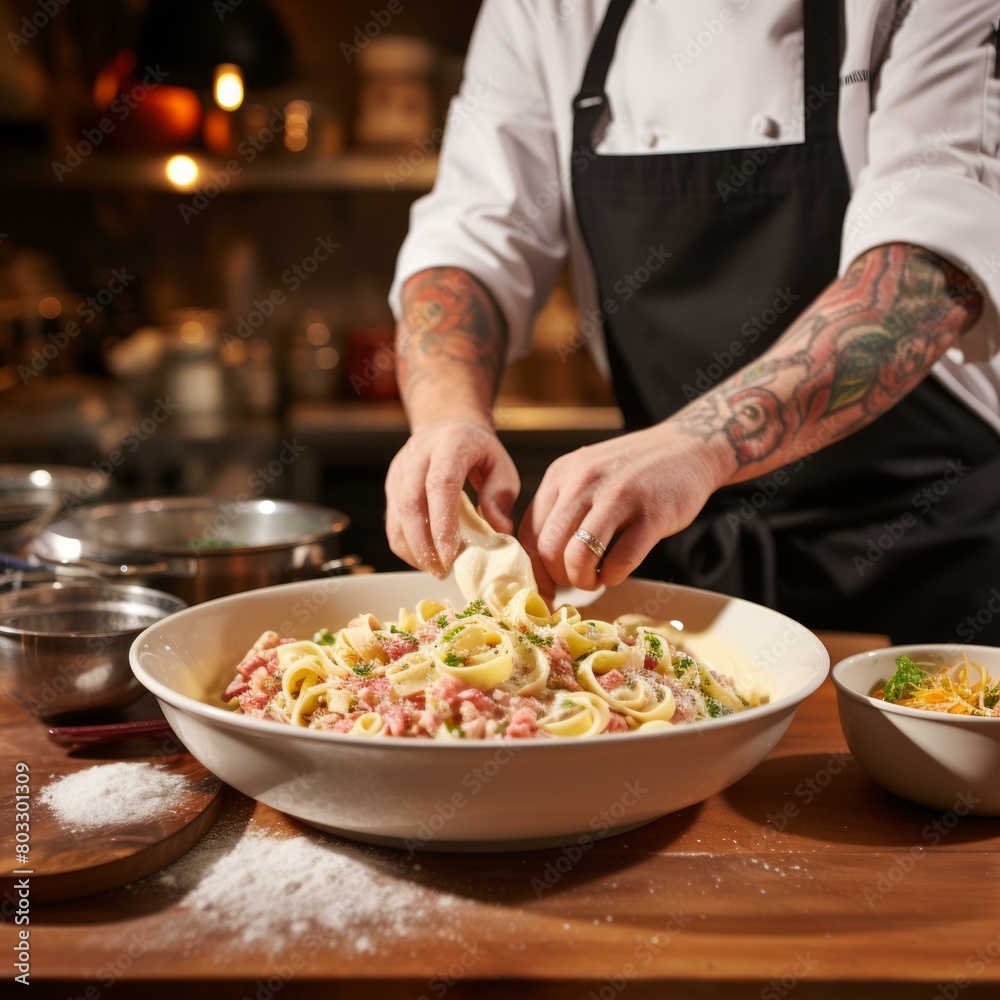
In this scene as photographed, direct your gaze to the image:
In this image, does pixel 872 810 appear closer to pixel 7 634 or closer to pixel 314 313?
pixel 7 634

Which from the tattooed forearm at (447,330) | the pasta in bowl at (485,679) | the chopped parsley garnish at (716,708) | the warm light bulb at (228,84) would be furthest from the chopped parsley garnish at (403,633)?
the warm light bulb at (228,84)

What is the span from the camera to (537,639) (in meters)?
1.10

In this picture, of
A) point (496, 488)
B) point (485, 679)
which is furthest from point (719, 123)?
point (485, 679)

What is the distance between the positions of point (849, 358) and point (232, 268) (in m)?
3.46

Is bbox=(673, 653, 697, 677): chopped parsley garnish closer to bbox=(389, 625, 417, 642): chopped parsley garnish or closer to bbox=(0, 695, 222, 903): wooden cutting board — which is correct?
bbox=(389, 625, 417, 642): chopped parsley garnish

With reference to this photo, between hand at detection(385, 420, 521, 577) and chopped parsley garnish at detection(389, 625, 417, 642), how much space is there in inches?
4.4

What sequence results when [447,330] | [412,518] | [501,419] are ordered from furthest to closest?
[501,419] → [447,330] → [412,518]

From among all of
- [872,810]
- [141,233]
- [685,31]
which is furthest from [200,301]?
[872,810]

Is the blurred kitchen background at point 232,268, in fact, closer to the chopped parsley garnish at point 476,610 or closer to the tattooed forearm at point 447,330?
the tattooed forearm at point 447,330

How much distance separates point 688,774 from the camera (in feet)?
2.80

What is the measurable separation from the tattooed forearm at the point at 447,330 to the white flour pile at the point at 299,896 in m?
0.90

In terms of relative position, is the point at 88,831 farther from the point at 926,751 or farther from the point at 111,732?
the point at 926,751

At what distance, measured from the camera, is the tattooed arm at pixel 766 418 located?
1.16 metres

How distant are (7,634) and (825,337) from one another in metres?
1.12
